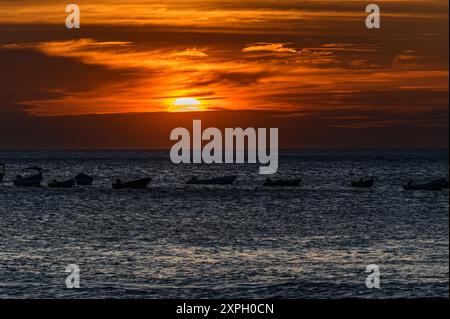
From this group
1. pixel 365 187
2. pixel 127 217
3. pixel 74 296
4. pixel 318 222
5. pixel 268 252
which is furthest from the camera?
pixel 365 187

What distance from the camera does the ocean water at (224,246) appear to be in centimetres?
3100

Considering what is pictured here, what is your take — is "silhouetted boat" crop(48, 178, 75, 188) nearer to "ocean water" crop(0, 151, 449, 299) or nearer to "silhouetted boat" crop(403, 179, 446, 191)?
"ocean water" crop(0, 151, 449, 299)

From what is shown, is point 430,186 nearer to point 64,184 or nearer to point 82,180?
point 82,180

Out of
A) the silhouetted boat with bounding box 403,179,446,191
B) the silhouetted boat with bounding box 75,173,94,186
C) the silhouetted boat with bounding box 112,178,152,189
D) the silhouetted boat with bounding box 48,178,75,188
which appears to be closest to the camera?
the silhouetted boat with bounding box 403,179,446,191

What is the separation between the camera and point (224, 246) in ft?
152

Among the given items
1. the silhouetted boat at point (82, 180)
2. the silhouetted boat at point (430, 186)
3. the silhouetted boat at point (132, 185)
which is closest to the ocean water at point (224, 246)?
the silhouetted boat at point (430, 186)

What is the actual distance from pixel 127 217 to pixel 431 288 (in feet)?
139

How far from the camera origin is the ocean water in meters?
31.0

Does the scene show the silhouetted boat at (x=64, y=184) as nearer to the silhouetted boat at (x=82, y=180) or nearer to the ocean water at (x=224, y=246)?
the silhouetted boat at (x=82, y=180)

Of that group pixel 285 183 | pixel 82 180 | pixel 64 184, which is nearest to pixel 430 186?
pixel 285 183

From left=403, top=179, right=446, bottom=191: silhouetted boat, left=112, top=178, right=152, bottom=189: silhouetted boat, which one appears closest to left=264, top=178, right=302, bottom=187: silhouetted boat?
left=403, top=179, right=446, bottom=191: silhouetted boat
